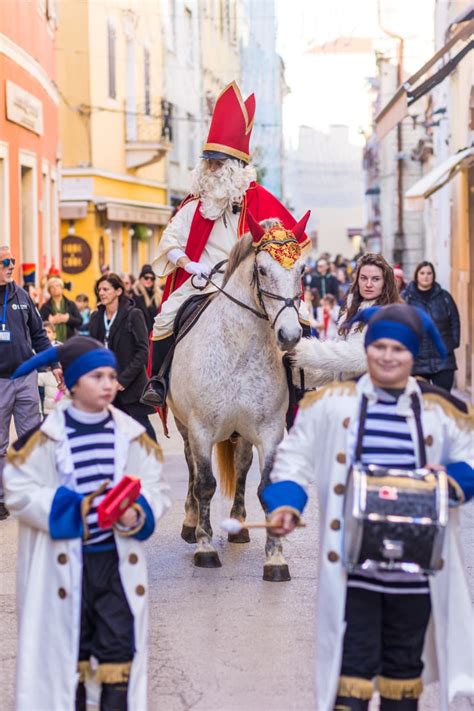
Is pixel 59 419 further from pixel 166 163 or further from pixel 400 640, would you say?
pixel 166 163

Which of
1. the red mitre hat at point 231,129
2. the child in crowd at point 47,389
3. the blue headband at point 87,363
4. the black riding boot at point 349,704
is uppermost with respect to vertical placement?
the red mitre hat at point 231,129

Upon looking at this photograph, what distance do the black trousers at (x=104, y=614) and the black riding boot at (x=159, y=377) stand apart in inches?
162

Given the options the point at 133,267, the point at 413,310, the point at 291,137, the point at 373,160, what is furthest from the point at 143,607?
the point at 291,137

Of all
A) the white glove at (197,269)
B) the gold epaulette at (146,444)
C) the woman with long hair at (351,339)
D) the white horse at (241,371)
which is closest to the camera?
the gold epaulette at (146,444)

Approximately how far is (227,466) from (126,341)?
207 cm

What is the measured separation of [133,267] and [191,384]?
30.4 meters

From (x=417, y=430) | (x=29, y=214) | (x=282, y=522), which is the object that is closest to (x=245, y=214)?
(x=417, y=430)

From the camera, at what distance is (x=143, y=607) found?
481 centimetres

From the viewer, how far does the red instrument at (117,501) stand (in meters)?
4.60

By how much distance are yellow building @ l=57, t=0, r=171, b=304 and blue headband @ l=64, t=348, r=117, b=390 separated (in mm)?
26352

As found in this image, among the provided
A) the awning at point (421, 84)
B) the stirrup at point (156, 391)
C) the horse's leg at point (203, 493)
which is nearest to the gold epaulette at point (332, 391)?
the horse's leg at point (203, 493)

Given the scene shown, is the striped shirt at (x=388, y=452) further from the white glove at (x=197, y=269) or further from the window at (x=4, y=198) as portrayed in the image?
the window at (x=4, y=198)

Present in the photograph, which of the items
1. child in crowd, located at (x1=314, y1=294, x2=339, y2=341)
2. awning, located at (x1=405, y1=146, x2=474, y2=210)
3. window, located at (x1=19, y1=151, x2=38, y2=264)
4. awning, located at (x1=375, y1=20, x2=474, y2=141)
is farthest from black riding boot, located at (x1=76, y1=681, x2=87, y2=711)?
child in crowd, located at (x1=314, y1=294, x2=339, y2=341)

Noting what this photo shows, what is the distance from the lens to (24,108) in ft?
69.7
